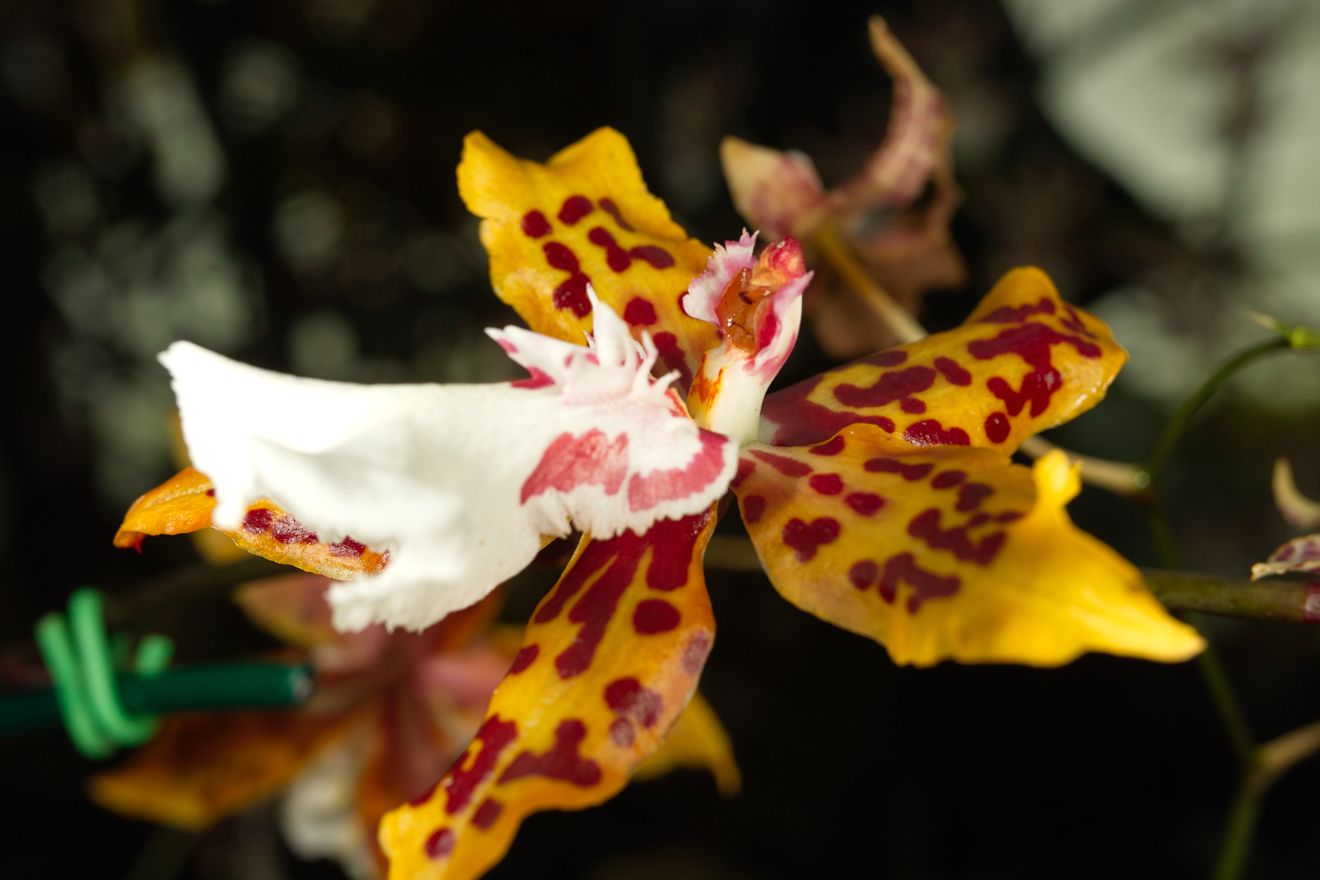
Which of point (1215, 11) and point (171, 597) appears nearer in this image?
point (171, 597)

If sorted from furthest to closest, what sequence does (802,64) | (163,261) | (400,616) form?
(802,64), (163,261), (400,616)

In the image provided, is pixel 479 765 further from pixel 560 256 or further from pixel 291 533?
pixel 560 256

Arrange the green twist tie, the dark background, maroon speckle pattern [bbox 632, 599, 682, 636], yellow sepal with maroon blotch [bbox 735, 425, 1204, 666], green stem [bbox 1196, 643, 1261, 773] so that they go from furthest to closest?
the dark background
the green twist tie
green stem [bbox 1196, 643, 1261, 773]
maroon speckle pattern [bbox 632, 599, 682, 636]
yellow sepal with maroon blotch [bbox 735, 425, 1204, 666]

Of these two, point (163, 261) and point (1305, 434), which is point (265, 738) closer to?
point (163, 261)

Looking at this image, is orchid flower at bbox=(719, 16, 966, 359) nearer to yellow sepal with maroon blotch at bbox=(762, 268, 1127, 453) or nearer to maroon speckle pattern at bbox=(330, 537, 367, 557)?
yellow sepal with maroon blotch at bbox=(762, 268, 1127, 453)

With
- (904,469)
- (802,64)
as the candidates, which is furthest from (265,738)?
(802,64)

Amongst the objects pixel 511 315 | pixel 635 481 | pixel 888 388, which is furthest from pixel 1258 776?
pixel 511 315

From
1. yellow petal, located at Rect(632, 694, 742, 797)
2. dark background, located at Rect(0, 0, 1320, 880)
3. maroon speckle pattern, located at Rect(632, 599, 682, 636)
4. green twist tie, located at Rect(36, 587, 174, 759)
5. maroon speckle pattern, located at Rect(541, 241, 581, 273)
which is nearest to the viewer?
maroon speckle pattern, located at Rect(632, 599, 682, 636)

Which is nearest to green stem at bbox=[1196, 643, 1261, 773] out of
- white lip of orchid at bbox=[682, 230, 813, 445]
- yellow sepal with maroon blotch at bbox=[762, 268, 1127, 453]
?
yellow sepal with maroon blotch at bbox=[762, 268, 1127, 453]
